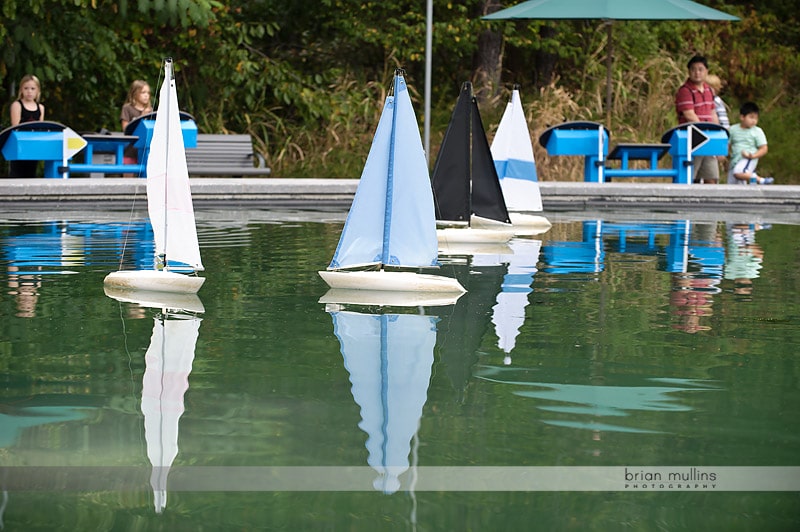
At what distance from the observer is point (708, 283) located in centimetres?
945

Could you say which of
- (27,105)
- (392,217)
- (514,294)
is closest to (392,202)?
(392,217)

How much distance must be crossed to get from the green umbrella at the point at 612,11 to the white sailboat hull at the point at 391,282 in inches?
430

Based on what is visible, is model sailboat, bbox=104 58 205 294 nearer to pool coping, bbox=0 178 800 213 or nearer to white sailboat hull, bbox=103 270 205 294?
white sailboat hull, bbox=103 270 205 294

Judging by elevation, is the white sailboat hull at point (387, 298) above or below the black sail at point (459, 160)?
below

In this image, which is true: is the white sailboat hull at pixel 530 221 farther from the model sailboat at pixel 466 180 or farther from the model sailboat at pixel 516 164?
the model sailboat at pixel 466 180

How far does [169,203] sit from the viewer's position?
8.37 meters

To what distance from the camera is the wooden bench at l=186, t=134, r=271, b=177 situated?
18297 mm

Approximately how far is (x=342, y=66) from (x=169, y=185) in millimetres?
15914

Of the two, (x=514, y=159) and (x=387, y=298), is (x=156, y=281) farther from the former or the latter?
(x=514, y=159)

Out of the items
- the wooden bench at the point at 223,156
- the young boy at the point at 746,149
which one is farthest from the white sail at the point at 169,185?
the young boy at the point at 746,149

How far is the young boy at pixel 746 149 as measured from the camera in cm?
1864

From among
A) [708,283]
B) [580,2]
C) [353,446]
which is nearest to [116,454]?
[353,446]

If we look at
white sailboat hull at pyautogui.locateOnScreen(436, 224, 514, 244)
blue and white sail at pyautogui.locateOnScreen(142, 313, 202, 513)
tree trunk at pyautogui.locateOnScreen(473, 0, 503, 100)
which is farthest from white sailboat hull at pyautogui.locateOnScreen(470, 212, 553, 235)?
tree trunk at pyautogui.locateOnScreen(473, 0, 503, 100)

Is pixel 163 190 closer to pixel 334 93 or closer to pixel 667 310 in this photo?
pixel 667 310
